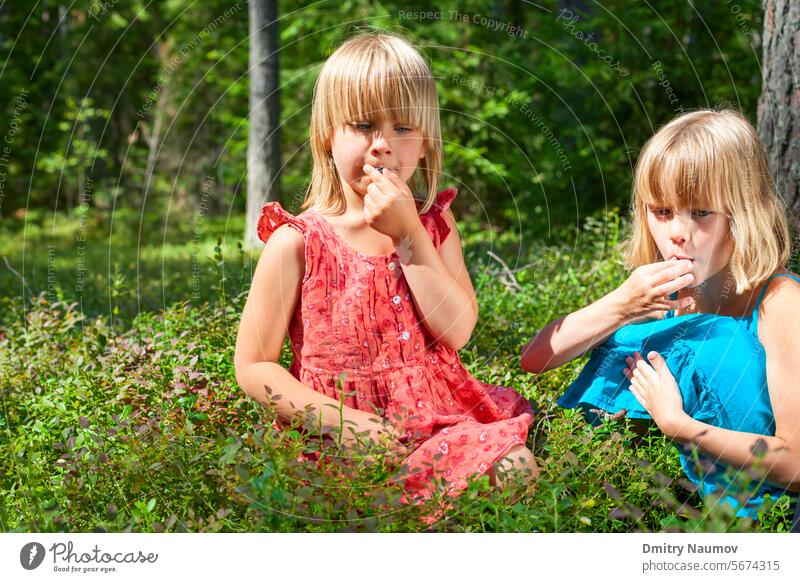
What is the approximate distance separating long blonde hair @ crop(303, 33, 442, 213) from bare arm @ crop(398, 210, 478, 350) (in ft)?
1.23

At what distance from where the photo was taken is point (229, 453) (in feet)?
7.29

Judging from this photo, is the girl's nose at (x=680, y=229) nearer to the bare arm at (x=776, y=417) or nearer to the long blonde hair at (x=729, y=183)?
Answer: the long blonde hair at (x=729, y=183)

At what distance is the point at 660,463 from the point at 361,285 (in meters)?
1.11

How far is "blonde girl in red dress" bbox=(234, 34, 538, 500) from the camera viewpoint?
2.62 metres

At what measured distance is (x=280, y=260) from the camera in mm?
2746

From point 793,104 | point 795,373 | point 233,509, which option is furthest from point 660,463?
point 793,104

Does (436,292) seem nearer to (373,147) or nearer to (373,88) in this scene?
(373,147)

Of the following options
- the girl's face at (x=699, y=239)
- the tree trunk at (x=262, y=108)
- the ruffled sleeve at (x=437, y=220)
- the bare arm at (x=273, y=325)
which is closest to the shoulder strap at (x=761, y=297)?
the girl's face at (x=699, y=239)

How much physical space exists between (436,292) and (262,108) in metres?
6.56

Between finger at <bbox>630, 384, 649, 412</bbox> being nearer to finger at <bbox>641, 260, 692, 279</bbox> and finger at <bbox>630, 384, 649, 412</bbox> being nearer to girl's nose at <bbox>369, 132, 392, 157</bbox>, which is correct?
finger at <bbox>641, 260, 692, 279</bbox>

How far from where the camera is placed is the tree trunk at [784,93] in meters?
3.89
